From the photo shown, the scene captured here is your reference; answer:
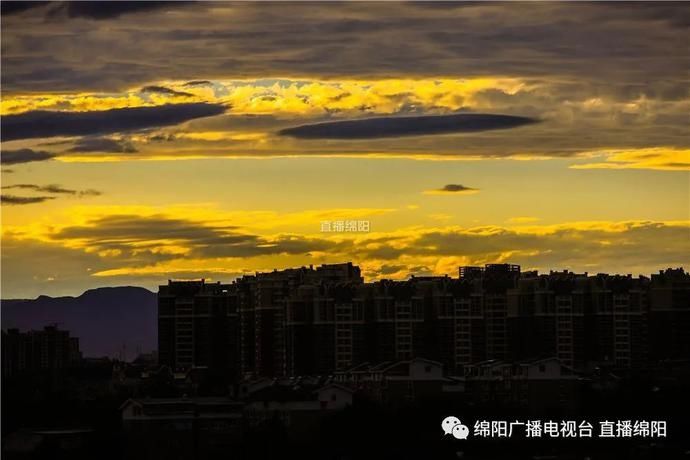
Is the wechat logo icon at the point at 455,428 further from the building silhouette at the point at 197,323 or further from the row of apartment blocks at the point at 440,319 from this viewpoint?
the building silhouette at the point at 197,323

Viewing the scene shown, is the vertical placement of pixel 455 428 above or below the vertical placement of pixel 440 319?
below

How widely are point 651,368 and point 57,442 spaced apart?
3.65m

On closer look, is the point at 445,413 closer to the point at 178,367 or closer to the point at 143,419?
the point at 143,419

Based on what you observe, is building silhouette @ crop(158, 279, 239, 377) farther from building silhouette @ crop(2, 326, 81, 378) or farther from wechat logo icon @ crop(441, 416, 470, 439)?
wechat logo icon @ crop(441, 416, 470, 439)

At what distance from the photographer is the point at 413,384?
9.00 metres

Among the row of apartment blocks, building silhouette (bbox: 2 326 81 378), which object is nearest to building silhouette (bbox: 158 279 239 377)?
the row of apartment blocks

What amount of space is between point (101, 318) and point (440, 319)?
2.02 m

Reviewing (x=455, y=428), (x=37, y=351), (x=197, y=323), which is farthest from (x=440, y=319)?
(x=455, y=428)

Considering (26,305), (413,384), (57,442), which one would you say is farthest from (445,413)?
(26,305)

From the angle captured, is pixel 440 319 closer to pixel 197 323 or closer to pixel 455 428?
pixel 197 323

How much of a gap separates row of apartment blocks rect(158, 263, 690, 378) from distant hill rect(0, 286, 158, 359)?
1.04ft

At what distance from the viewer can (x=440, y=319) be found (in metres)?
10.5

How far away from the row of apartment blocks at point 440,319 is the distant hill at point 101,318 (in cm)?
32

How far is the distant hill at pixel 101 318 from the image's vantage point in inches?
368
